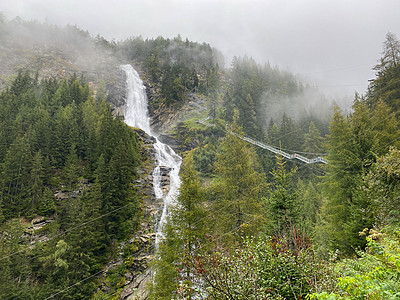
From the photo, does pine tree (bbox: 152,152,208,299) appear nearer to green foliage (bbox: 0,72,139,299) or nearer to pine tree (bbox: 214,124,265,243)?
pine tree (bbox: 214,124,265,243)

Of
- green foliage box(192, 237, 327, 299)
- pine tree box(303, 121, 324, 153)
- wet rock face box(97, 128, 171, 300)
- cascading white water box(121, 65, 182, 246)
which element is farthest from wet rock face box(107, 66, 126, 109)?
green foliage box(192, 237, 327, 299)

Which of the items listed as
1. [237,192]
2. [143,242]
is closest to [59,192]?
[143,242]

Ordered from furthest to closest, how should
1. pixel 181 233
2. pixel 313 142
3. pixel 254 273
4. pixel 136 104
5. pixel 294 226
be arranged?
pixel 136 104 → pixel 313 142 → pixel 181 233 → pixel 294 226 → pixel 254 273

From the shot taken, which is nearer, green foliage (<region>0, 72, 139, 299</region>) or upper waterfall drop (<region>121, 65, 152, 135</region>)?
green foliage (<region>0, 72, 139, 299</region>)

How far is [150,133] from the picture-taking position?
60.3 m

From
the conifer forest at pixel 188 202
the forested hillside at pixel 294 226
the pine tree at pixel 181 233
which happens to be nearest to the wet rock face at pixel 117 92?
the conifer forest at pixel 188 202

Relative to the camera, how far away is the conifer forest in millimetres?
5512

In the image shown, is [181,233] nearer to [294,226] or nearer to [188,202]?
[188,202]

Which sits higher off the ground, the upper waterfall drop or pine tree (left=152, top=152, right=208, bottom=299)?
the upper waterfall drop

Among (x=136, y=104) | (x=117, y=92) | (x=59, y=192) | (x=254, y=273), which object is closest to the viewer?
(x=254, y=273)

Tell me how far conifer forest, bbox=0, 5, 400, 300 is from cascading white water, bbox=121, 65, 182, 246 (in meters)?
0.49

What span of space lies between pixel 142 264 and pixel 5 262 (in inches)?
487

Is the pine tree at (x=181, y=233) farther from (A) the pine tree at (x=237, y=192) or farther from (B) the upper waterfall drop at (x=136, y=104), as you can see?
(B) the upper waterfall drop at (x=136, y=104)

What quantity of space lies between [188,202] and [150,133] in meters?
48.1
